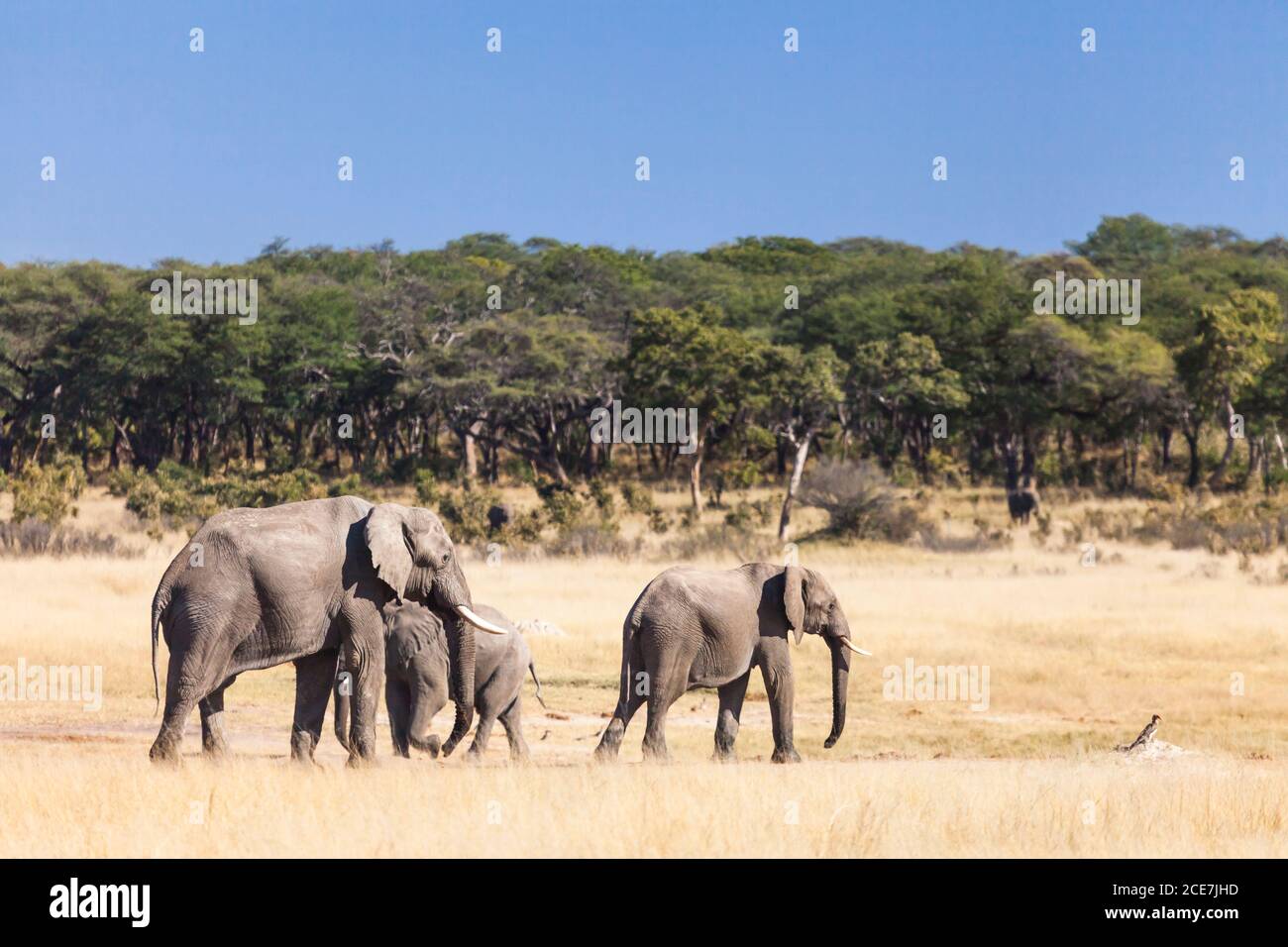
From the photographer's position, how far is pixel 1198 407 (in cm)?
5028

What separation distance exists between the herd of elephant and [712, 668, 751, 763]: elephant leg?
14mm

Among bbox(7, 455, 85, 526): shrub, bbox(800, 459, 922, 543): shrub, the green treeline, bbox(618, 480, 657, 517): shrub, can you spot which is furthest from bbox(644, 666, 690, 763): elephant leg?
the green treeline

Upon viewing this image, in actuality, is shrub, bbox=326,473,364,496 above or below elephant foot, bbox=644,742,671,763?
above

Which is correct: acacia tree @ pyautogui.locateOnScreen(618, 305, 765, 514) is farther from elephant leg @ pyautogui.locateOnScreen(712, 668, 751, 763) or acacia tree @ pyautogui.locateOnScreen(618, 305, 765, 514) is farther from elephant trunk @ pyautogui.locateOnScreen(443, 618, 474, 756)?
elephant trunk @ pyautogui.locateOnScreen(443, 618, 474, 756)

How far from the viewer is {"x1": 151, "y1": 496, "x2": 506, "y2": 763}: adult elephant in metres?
11.2

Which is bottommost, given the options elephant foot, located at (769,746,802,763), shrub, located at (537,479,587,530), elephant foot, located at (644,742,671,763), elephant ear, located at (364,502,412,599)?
elephant foot, located at (769,746,802,763)

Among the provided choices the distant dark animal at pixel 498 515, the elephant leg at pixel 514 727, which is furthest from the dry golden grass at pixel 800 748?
the distant dark animal at pixel 498 515

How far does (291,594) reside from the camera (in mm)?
11250

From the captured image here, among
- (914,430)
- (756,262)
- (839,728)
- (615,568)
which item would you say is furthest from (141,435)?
(839,728)

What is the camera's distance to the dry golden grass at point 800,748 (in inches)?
371

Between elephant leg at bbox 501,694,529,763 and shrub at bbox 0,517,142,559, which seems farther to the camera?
shrub at bbox 0,517,142,559

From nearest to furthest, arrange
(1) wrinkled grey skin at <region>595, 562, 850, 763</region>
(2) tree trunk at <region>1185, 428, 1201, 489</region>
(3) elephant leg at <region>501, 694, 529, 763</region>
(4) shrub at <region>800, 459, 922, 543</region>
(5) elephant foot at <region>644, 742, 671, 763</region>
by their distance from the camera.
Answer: (5) elephant foot at <region>644, 742, 671, 763</region> < (1) wrinkled grey skin at <region>595, 562, 850, 763</region> < (3) elephant leg at <region>501, 694, 529, 763</region> < (4) shrub at <region>800, 459, 922, 543</region> < (2) tree trunk at <region>1185, 428, 1201, 489</region>

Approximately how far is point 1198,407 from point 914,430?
11079mm

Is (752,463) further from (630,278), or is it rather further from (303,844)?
(303,844)
